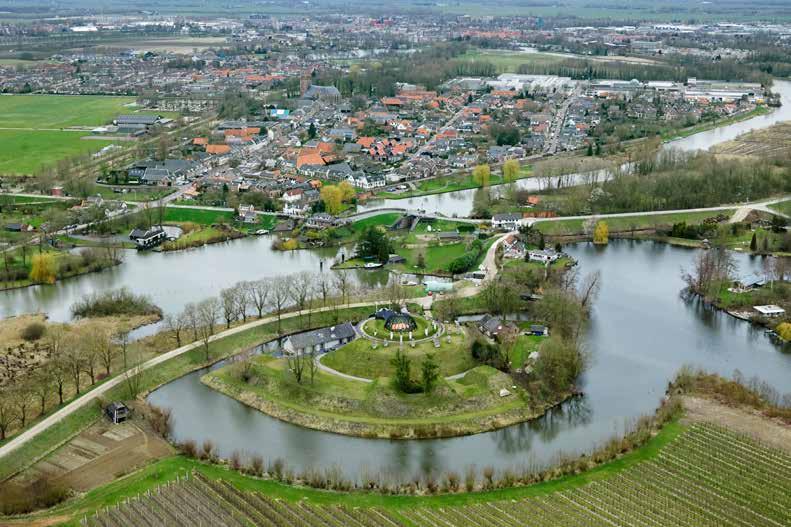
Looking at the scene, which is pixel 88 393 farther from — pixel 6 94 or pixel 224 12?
pixel 224 12

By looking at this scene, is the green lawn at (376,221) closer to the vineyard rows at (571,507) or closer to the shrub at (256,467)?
the shrub at (256,467)

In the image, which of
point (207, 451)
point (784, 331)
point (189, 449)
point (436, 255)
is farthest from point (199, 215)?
point (784, 331)

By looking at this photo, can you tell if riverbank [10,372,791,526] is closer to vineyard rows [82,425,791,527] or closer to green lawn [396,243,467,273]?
vineyard rows [82,425,791,527]

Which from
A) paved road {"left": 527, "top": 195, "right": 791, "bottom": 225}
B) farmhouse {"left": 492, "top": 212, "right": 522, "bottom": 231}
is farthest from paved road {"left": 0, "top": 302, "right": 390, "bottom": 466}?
paved road {"left": 527, "top": 195, "right": 791, "bottom": 225}

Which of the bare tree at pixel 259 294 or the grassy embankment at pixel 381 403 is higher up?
the bare tree at pixel 259 294

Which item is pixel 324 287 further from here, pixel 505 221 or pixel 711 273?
pixel 711 273

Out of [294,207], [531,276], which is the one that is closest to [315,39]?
[294,207]

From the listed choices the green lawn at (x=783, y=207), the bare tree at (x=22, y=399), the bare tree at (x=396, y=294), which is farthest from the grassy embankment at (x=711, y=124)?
the bare tree at (x=22, y=399)
